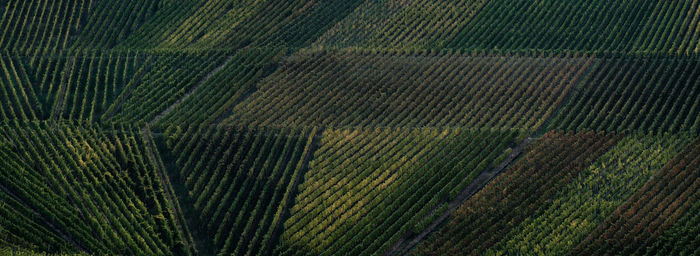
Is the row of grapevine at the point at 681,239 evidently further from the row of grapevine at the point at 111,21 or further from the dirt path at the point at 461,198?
the row of grapevine at the point at 111,21

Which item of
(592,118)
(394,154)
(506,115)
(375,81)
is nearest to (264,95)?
(375,81)

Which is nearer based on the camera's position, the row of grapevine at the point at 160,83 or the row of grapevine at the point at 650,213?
the row of grapevine at the point at 650,213

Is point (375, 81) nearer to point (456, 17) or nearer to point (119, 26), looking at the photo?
point (456, 17)

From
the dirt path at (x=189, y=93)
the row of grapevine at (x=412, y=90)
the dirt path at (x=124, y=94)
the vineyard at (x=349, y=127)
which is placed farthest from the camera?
the dirt path at (x=124, y=94)

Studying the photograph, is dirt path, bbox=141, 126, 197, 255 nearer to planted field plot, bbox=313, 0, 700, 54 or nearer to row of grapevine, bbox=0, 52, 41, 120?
row of grapevine, bbox=0, 52, 41, 120

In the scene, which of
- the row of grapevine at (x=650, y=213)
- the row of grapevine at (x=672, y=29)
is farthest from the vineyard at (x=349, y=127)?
the row of grapevine at (x=672, y=29)

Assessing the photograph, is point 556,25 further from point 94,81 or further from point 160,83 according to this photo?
point 94,81

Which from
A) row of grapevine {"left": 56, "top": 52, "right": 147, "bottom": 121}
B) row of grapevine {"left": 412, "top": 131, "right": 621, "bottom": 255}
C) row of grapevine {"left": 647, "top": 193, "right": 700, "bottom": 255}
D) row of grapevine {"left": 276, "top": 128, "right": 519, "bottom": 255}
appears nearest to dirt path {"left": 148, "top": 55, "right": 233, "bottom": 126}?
row of grapevine {"left": 56, "top": 52, "right": 147, "bottom": 121}
